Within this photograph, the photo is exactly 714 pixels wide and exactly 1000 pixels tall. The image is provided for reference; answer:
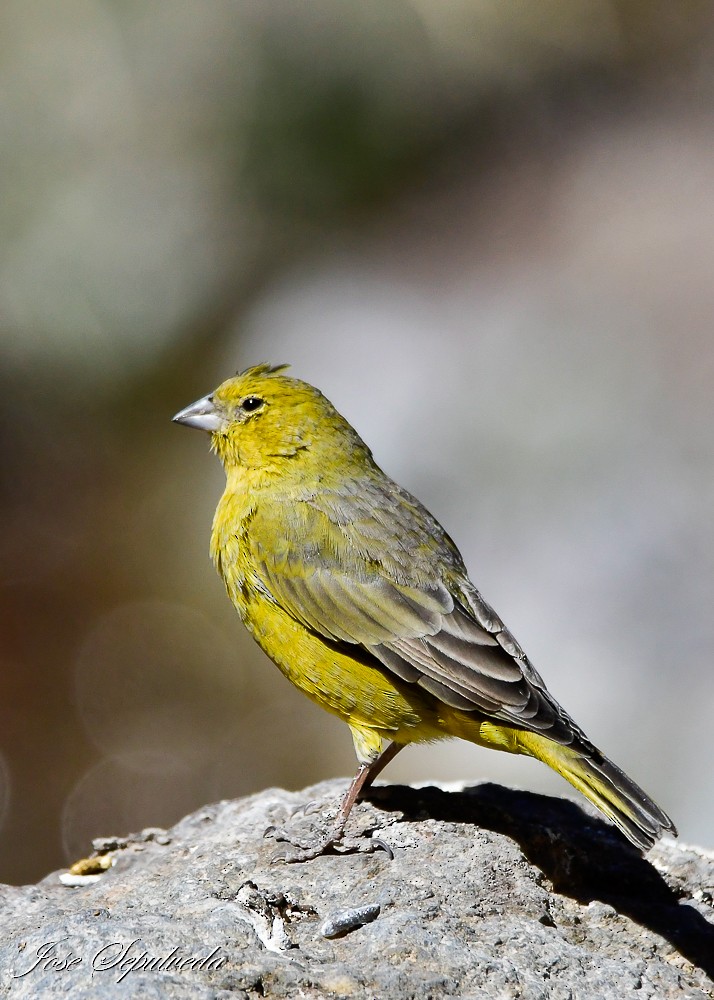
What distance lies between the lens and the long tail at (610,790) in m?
3.73

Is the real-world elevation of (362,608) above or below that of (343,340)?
below

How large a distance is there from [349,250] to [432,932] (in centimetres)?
781

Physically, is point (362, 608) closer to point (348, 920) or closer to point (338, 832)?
point (338, 832)

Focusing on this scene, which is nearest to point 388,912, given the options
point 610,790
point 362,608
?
point 610,790

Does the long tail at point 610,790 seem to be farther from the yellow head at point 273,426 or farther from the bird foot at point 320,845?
the yellow head at point 273,426

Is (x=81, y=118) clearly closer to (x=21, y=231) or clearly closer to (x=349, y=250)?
(x=21, y=231)

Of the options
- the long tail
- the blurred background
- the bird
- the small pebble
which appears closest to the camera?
the small pebble

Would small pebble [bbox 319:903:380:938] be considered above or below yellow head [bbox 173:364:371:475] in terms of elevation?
below

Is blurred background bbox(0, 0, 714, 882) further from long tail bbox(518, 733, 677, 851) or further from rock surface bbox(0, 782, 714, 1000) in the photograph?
long tail bbox(518, 733, 677, 851)

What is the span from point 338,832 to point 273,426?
1830 mm

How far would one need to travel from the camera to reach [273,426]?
508 cm

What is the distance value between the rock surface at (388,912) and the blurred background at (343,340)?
238 centimetres

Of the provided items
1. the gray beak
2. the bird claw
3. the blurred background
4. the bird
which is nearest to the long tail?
the bird

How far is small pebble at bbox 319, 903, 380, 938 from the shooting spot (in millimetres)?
3301
